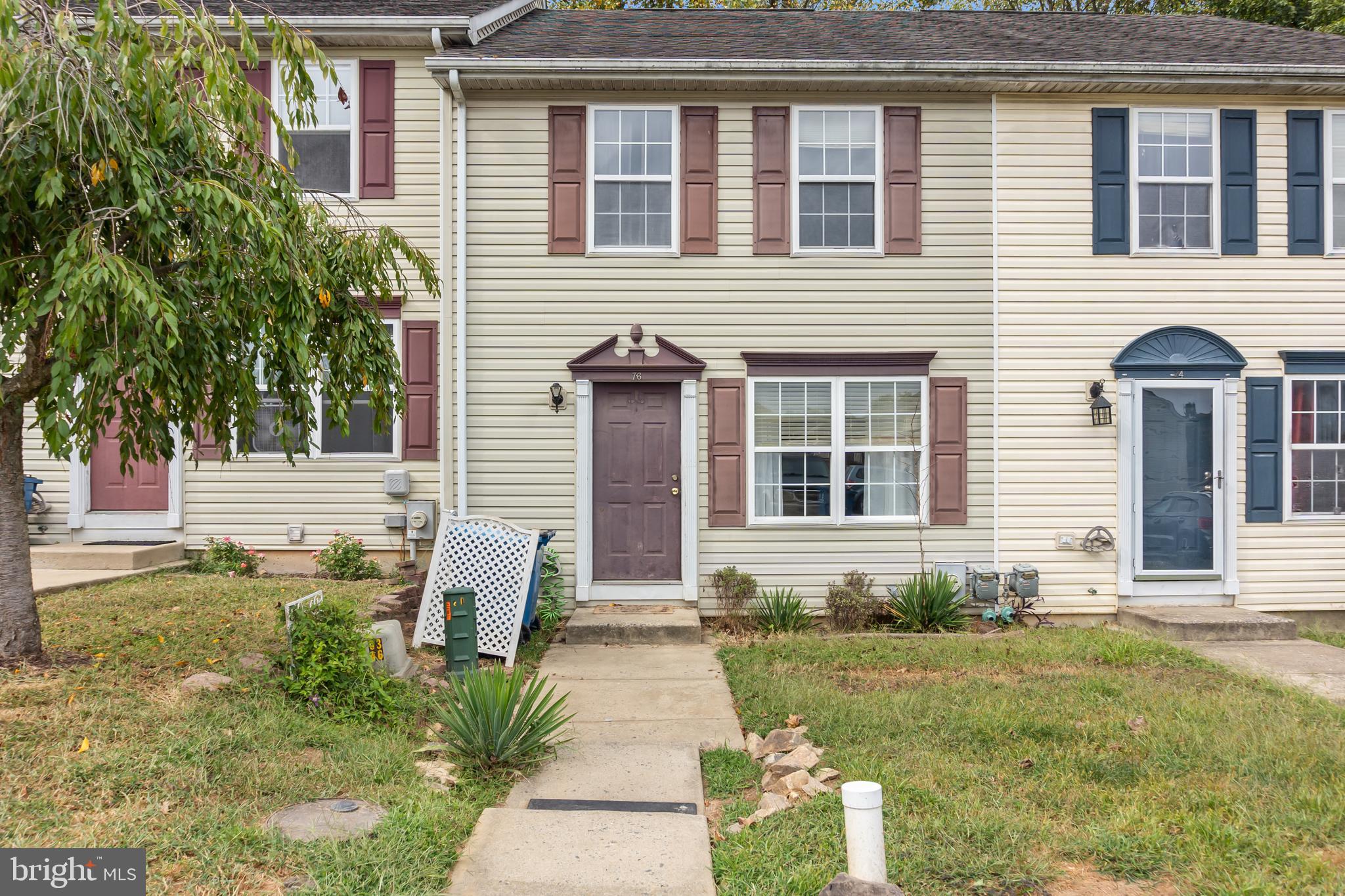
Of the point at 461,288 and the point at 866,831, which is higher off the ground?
the point at 461,288

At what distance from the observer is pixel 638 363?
8172mm

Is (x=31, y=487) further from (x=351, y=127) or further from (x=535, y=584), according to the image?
(x=535, y=584)

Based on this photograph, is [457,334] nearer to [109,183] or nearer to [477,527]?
[477,527]

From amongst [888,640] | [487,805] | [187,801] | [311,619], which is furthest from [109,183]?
[888,640]

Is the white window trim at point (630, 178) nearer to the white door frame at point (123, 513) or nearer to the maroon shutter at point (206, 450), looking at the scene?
the maroon shutter at point (206, 450)

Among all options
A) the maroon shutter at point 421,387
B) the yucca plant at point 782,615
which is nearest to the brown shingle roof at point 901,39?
the maroon shutter at point 421,387

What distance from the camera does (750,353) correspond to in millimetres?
8195

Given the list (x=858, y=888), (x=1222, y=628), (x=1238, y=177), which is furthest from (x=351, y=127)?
(x=1222, y=628)

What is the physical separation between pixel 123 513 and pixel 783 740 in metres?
7.29

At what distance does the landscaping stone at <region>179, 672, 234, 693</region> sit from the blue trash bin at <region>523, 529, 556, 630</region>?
2520 millimetres

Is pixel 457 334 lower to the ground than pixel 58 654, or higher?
higher

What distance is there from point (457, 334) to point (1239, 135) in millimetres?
8038

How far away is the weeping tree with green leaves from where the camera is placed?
3.62 meters

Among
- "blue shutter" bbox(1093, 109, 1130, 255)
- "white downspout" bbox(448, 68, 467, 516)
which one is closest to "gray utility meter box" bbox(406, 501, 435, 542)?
"white downspout" bbox(448, 68, 467, 516)
